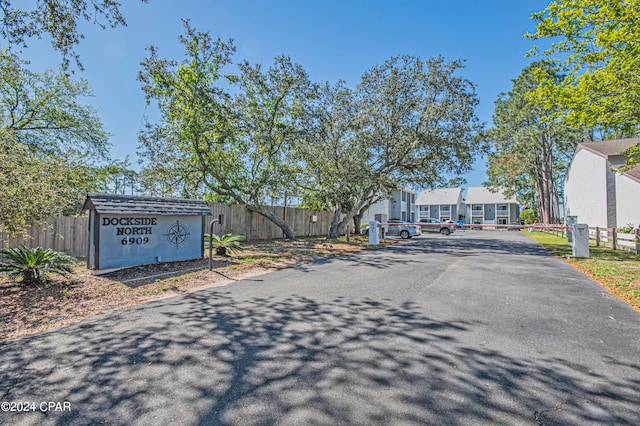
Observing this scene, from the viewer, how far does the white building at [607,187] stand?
16359mm

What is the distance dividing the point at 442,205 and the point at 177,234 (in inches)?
1899

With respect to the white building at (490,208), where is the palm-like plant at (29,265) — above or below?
below

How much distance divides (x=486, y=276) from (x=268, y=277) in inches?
222

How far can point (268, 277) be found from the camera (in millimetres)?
7973

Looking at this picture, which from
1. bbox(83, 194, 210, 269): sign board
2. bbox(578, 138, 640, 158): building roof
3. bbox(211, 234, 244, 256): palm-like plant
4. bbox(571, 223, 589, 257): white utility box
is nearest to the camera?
bbox(83, 194, 210, 269): sign board

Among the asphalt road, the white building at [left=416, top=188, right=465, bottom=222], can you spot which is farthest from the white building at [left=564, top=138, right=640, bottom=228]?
the white building at [left=416, top=188, right=465, bottom=222]

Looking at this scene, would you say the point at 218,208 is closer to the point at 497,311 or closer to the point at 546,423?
the point at 497,311

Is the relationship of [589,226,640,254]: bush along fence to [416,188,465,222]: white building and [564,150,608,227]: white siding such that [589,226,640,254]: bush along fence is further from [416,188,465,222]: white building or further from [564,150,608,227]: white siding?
[416,188,465,222]: white building

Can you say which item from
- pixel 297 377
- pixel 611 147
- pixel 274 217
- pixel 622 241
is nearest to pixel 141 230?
pixel 297 377

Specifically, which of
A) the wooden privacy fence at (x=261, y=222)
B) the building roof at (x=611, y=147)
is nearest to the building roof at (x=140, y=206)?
the wooden privacy fence at (x=261, y=222)

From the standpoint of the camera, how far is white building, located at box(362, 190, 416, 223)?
41094mm

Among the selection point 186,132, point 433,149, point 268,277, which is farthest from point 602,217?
point 186,132

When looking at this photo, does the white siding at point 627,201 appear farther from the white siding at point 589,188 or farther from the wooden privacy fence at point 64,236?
the wooden privacy fence at point 64,236

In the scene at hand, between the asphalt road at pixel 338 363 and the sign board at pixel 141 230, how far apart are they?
3.76m
